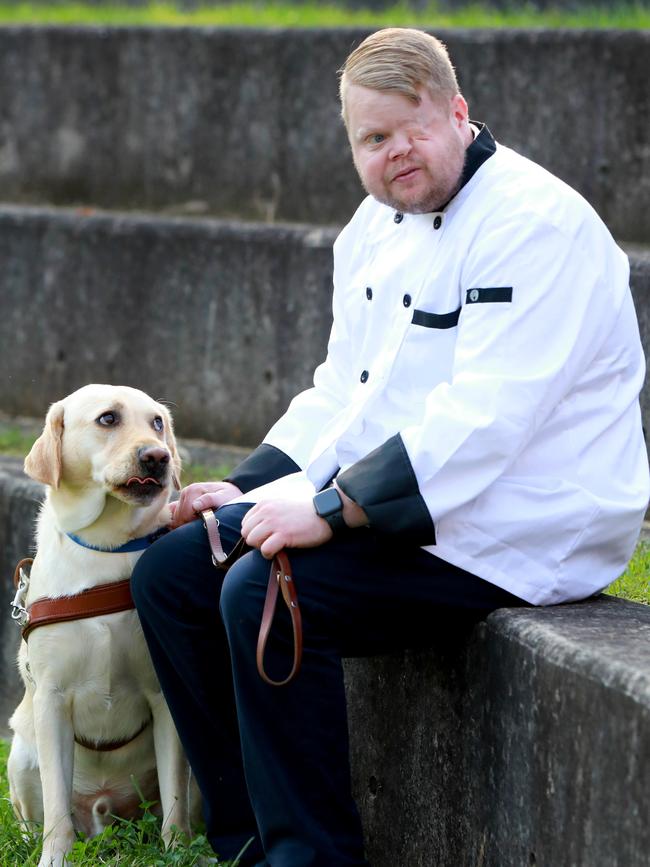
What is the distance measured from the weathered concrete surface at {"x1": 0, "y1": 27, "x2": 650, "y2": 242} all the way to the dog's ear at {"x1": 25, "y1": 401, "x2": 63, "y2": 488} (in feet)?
8.91

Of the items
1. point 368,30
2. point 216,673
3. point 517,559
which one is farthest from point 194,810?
point 368,30

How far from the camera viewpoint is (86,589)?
11.4 feet

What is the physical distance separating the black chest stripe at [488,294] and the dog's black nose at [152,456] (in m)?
0.97

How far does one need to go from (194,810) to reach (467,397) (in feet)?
5.31

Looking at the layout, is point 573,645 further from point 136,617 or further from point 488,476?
point 136,617

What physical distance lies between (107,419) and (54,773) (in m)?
0.94

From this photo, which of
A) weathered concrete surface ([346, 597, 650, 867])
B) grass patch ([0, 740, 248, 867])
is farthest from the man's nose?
grass patch ([0, 740, 248, 867])

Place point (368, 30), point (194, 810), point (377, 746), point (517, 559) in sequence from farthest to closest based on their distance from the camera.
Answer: point (368, 30) < point (194, 810) < point (377, 746) < point (517, 559)

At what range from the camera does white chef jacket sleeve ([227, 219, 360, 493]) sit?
3.53 meters

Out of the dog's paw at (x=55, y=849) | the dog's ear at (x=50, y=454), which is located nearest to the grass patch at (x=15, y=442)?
the dog's ear at (x=50, y=454)

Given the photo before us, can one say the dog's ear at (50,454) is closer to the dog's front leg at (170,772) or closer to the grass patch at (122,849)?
the dog's front leg at (170,772)

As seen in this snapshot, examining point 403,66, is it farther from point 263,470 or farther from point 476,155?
point 263,470

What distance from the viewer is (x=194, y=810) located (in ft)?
12.1

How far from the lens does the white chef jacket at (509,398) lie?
107 inches
